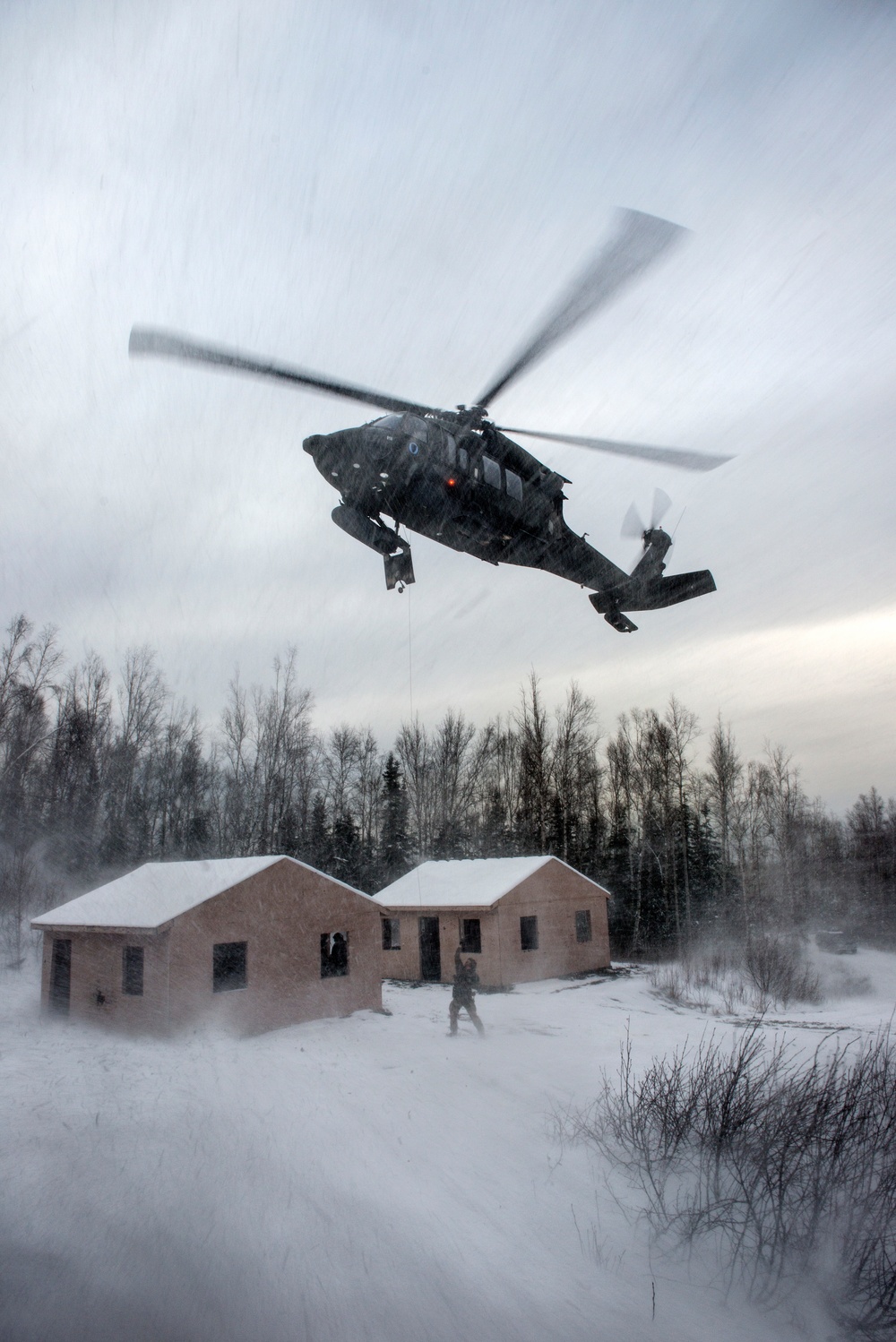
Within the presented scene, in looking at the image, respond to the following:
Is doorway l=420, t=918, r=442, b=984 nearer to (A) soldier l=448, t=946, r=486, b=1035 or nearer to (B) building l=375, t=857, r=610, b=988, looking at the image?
(B) building l=375, t=857, r=610, b=988

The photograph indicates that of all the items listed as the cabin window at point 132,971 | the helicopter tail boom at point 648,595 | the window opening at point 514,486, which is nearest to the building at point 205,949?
the cabin window at point 132,971

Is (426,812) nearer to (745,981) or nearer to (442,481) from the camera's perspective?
(745,981)

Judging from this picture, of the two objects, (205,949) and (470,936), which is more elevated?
(205,949)

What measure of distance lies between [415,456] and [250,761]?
347 inches

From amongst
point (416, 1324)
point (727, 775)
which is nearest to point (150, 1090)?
point (416, 1324)

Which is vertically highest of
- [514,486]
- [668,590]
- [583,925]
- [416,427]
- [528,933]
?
[416,427]

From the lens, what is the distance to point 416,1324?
4504 millimetres

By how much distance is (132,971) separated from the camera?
1150 cm

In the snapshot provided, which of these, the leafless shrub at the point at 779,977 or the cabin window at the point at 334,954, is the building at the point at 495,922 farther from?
the leafless shrub at the point at 779,977

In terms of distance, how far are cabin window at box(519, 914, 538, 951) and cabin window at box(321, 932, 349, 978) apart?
264 inches

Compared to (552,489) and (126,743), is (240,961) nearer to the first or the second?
(126,743)

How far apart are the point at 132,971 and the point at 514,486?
10021 millimetres

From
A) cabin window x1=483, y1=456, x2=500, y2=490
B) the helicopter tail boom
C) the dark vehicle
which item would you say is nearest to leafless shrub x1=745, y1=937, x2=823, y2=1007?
the dark vehicle

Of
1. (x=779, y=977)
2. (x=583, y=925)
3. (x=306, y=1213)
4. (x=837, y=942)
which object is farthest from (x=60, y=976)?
(x=837, y=942)
